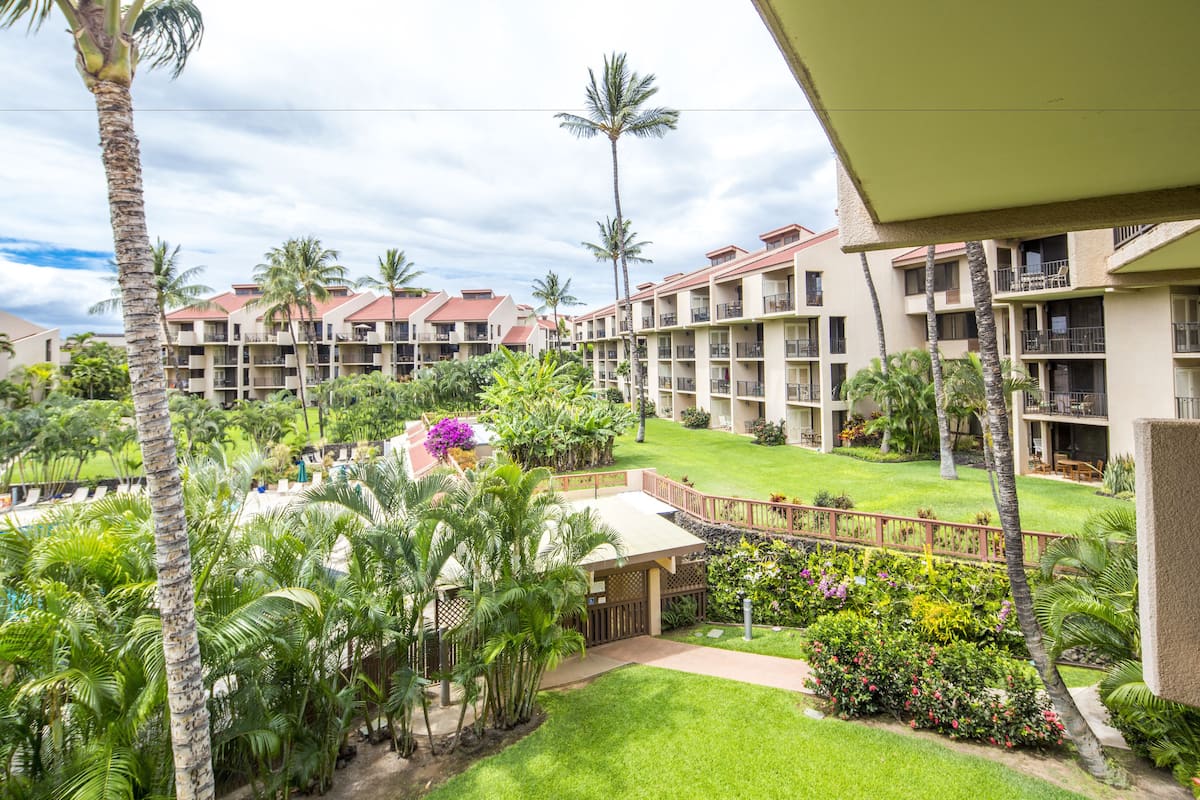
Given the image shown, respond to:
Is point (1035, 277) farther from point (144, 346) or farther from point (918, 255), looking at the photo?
point (144, 346)

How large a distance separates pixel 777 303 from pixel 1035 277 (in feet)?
36.9

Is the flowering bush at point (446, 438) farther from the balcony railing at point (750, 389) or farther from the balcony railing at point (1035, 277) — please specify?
the balcony railing at point (1035, 277)

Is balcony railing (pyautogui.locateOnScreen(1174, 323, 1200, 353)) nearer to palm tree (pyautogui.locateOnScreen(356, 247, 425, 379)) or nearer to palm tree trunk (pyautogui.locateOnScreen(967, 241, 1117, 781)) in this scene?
palm tree trunk (pyautogui.locateOnScreen(967, 241, 1117, 781))

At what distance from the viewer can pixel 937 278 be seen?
27031mm

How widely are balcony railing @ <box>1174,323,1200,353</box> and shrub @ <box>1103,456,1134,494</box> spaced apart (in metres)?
3.42

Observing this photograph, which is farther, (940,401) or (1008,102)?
(940,401)

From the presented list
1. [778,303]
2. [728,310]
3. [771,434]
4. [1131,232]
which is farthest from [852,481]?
[728,310]

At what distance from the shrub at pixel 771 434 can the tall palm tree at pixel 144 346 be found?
1043 inches

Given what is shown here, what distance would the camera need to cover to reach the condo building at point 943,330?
56.4 feet

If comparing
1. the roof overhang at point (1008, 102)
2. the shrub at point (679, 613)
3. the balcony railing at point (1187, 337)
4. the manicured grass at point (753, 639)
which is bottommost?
the manicured grass at point (753, 639)

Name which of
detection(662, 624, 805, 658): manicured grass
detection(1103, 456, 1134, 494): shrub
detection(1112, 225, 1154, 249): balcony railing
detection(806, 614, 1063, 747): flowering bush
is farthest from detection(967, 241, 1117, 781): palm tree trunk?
detection(1103, 456, 1134, 494): shrub

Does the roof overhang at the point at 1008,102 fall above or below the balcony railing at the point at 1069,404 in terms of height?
above

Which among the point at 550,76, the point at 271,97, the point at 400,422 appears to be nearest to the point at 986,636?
the point at 550,76

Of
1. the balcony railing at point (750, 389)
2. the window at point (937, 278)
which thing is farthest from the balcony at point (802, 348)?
the window at point (937, 278)
